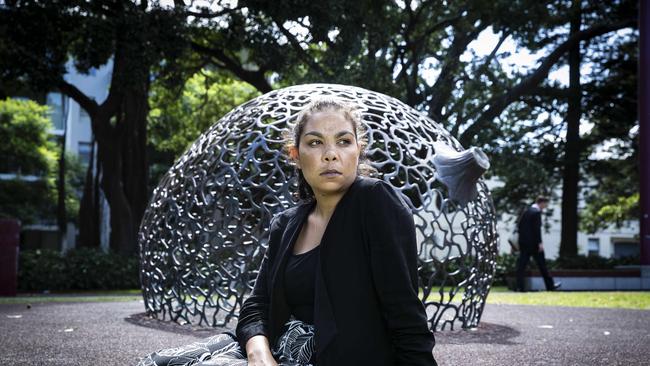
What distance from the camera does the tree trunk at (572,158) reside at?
21.4 metres

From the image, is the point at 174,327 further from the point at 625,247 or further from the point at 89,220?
the point at 625,247

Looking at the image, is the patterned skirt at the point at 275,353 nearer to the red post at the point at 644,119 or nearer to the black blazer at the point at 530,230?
the black blazer at the point at 530,230

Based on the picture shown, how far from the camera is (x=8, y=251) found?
12250 millimetres

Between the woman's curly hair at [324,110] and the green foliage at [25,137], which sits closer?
the woman's curly hair at [324,110]

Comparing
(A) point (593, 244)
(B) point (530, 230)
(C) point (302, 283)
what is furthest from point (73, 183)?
(A) point (593, 244)

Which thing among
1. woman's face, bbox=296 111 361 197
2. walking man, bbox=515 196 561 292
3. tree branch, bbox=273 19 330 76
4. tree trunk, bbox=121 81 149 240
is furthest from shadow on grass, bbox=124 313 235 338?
tree trunk, bbox=121 81 149 240

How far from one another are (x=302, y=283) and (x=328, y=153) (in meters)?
0.48

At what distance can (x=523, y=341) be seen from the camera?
606 centimetres

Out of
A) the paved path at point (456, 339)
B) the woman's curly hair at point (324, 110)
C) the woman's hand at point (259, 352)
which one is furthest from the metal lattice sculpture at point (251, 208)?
the woman's hand at point (259, 352)

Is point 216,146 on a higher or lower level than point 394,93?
lower

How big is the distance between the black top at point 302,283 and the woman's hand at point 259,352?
159mm

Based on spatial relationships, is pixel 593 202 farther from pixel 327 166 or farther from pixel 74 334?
pixel 327 166

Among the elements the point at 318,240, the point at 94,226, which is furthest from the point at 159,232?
the point at 94,226

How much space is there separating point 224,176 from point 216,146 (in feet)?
1.58
